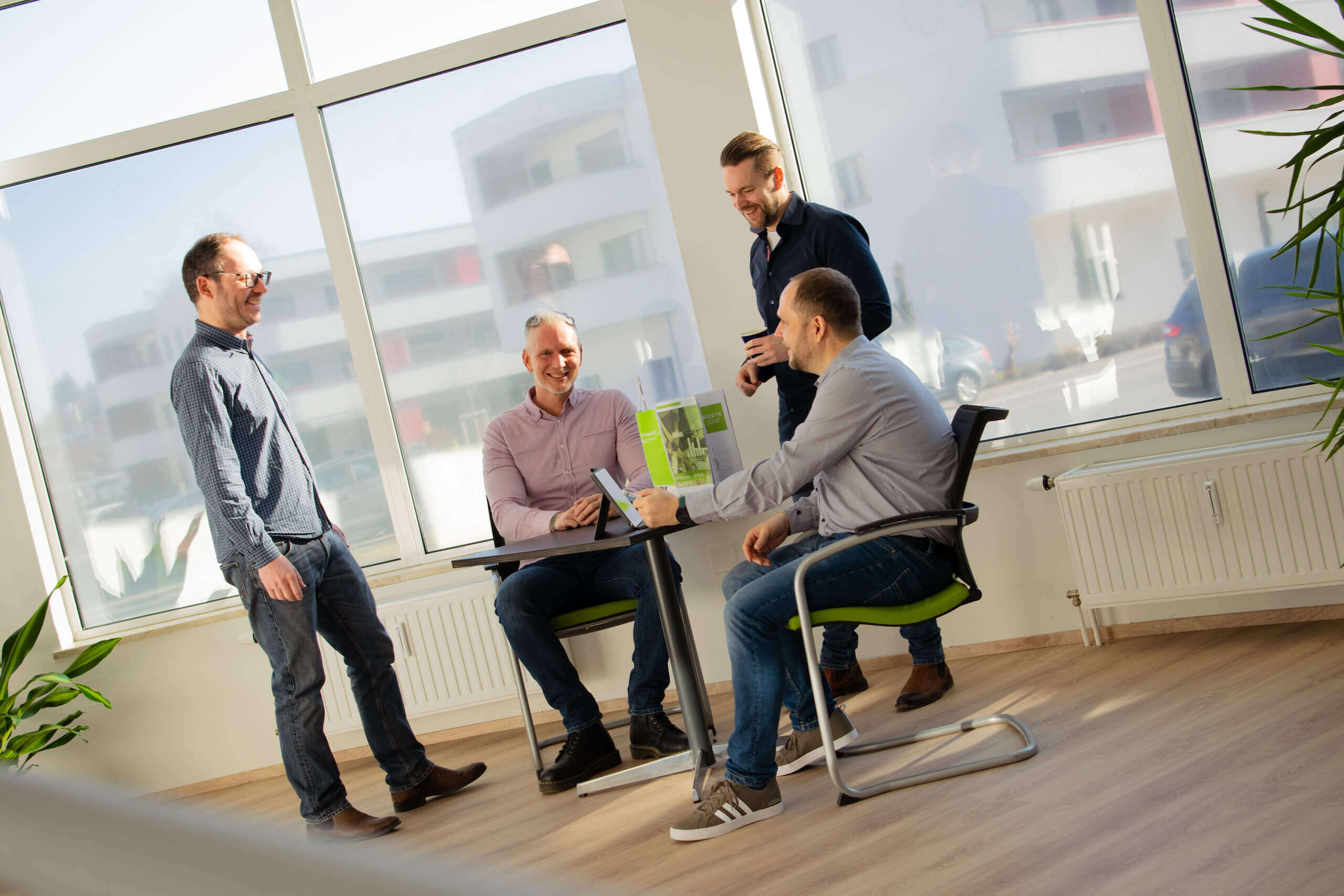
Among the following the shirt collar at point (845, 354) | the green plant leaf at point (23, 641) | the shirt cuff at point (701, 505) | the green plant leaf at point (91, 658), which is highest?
the shirt collar at point (845, 354)

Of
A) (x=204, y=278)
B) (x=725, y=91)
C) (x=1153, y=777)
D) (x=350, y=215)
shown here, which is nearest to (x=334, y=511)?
(x=350, y=215)

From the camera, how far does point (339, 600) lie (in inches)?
122

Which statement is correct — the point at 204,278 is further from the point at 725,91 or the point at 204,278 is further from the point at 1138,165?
the point at 1138,165

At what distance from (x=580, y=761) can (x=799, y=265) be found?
166 centimetres

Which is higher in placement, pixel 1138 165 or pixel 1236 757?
pixel 1138 165

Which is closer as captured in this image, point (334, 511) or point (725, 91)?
point (725, 91)

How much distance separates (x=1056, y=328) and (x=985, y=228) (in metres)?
0.42

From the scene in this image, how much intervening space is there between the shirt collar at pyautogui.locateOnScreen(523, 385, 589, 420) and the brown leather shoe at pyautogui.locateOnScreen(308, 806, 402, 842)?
1.32 meters

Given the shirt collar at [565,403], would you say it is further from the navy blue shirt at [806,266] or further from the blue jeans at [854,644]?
the blue jeans at [854,644]

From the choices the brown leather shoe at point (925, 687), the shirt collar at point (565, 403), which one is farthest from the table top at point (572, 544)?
the brown leather shoe at point (925, 687)

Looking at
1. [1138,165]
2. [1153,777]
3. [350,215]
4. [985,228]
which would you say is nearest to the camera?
[1153,777]

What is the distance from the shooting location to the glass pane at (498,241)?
3.98 metres

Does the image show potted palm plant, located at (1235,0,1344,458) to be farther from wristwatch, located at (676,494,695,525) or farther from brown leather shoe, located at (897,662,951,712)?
wristwatch, located at (676,494,695,525)

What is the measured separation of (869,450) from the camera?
2.44 metres
